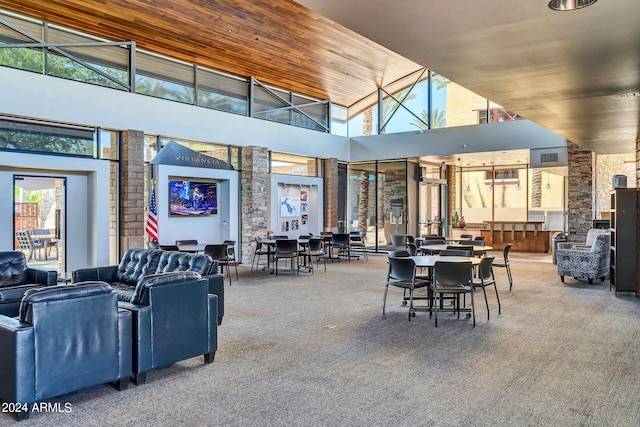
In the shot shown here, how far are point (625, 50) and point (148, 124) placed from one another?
8727 millimetres

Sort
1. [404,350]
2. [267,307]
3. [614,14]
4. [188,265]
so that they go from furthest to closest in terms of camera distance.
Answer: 1. [267,307]
2. [188,265]
3. [404,350]
4. [614,14]

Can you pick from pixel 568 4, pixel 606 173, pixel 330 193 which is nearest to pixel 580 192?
pixel 606 173

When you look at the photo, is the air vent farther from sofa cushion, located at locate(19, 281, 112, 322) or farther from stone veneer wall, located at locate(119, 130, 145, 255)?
sofa cushion, located at locate(19, 281, 112, 322)

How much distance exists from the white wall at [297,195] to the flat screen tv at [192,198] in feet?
5.83

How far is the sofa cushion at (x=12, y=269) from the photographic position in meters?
6.20

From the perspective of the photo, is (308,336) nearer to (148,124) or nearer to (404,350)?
(404,350)

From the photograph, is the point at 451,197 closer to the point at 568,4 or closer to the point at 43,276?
the point at 43,276

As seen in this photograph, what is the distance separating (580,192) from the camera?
11789mm

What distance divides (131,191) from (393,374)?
7.39 metres

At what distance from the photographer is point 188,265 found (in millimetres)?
5801

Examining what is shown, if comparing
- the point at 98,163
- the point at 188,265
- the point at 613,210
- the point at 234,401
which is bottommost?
the point at 234,401

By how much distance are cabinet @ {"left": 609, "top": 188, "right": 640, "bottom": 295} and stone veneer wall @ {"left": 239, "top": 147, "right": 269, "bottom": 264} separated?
7.92m

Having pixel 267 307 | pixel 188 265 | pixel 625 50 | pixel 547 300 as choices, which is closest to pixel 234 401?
pixel 188 265

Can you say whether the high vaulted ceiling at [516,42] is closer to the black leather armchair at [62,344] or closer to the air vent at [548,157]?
the black leather armchair at [62,344]
